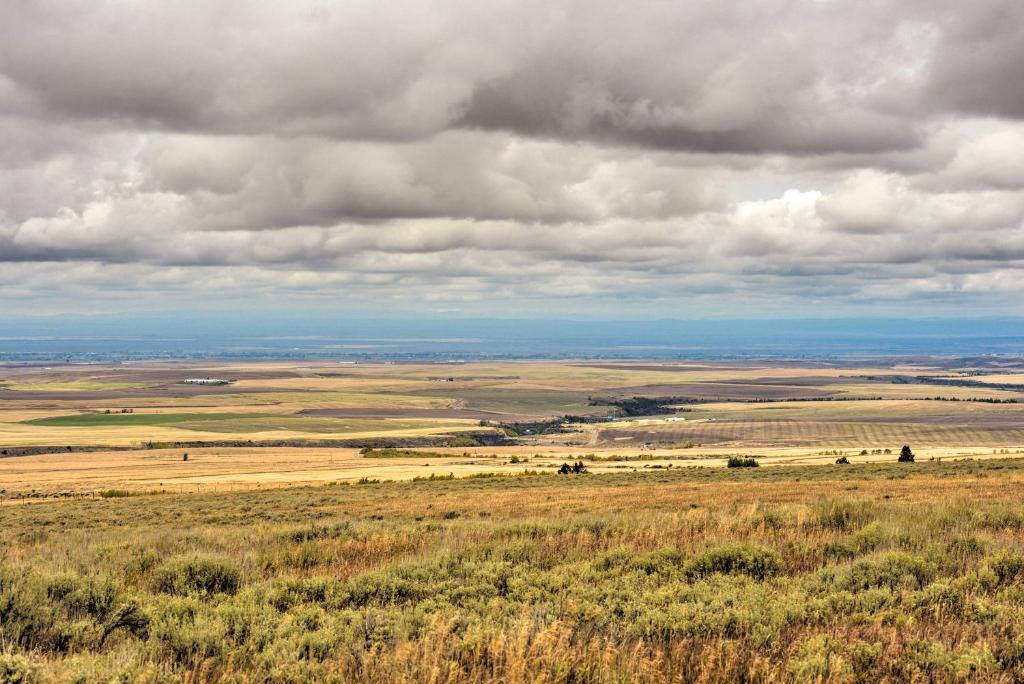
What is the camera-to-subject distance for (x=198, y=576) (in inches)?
406

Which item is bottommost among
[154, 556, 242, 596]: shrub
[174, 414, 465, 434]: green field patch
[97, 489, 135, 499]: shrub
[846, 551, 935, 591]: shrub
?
[174, 414, 465, 434]: green field patch

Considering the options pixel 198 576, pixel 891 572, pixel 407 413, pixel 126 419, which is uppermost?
pixel 891 572

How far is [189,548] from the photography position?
1288 centimetres

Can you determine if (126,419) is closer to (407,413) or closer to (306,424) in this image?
(306,424)

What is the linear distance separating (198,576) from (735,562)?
688 cm

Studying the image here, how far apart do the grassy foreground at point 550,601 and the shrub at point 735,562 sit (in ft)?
0.10

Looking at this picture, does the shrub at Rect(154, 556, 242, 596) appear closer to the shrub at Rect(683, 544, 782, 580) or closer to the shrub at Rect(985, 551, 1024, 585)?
the shrub at Rect(683, 544, 782, 580)

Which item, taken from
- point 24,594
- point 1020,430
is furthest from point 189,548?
point 1020,430

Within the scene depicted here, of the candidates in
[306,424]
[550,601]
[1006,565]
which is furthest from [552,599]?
[306,424]

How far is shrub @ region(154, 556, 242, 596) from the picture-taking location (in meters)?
10.1

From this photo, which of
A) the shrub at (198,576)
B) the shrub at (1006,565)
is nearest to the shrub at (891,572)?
the shrub at (1006,565)

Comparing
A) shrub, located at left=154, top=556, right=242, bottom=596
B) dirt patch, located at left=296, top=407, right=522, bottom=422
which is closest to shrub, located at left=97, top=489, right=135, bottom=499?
shrub, located at left=154, top=556, right=242, bottom=596

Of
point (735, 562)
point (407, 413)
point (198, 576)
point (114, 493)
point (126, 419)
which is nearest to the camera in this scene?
point (198, 576)

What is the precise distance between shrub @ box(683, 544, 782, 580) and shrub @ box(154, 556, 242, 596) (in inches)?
228
